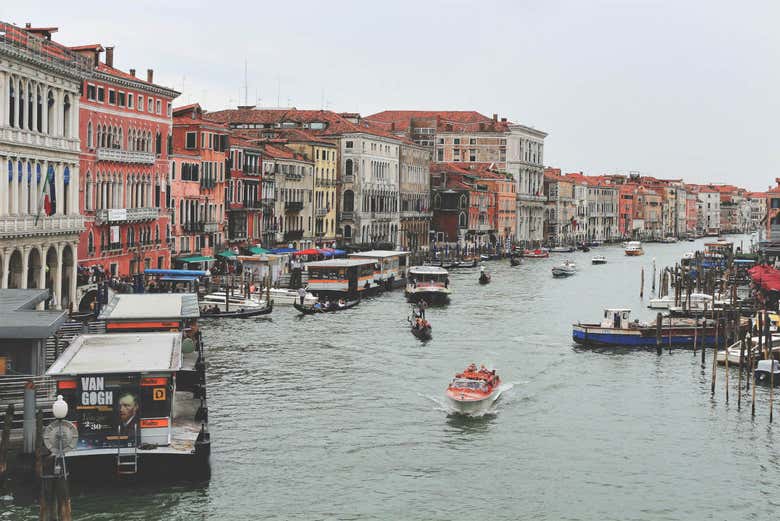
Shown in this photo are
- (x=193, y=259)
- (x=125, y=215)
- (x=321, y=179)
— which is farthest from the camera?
(x=321, y=179)

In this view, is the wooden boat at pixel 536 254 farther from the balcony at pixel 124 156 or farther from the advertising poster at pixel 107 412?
the advertising poster at pixel 107 412

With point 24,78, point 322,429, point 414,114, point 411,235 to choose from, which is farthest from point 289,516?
point 414,114

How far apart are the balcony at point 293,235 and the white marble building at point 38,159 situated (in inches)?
934

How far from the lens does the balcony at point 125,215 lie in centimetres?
3628

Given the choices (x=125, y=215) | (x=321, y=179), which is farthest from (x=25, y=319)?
(x=321, y=179)

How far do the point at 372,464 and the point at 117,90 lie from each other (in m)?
23.0

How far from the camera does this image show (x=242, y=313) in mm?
35250

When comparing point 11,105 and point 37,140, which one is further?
point 37,140

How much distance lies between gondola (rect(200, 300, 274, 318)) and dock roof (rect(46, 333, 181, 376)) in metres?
15.8

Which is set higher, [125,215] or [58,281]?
[125,215]

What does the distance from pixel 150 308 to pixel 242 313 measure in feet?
39.7

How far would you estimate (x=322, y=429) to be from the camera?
19953mm

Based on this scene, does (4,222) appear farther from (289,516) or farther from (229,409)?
(289,516)

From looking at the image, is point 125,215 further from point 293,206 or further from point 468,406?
point 468,406
